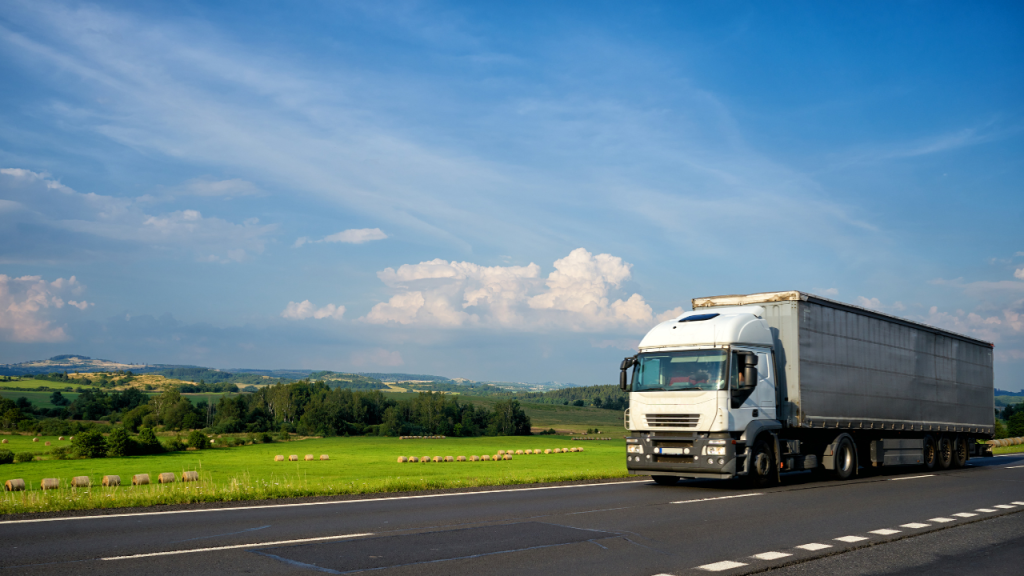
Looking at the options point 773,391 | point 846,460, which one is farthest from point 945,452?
point 773,391

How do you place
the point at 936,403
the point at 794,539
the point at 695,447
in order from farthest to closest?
the point at 936,403 < the point at 695,447 < the point at 794,539

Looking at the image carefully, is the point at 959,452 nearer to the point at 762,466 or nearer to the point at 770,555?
the point at 762,466

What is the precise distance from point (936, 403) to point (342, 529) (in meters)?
22.1

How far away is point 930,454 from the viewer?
25.5 meters

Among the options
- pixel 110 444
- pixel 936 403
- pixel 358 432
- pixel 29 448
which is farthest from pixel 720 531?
pixel 358 432

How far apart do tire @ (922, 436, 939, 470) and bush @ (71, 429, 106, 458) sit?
305 ft

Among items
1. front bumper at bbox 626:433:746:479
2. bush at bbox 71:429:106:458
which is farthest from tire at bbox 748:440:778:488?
bush at bbox 71:429:106:458

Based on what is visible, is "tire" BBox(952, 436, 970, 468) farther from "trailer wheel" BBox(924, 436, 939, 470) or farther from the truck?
the truck

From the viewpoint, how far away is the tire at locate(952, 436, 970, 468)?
26828 millimetres

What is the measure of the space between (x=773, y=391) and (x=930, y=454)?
10.9 meters

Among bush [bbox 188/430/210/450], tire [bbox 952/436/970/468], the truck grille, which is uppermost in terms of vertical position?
the truck grille

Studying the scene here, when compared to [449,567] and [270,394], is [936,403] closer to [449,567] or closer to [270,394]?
[449,567]

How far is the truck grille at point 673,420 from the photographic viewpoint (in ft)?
→ 56.1

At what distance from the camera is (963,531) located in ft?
37.4
